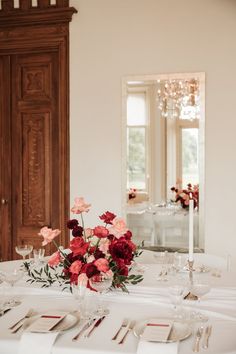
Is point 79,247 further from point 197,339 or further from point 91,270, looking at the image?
point 197,339

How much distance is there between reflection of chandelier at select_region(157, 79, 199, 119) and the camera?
3820mm

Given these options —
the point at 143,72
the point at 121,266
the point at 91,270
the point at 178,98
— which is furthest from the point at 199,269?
the point at 143,72

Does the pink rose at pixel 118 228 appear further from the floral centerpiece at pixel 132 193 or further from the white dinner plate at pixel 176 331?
the floral centerpiece at pixel 132 193

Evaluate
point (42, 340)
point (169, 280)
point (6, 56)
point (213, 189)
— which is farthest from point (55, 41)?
point (42, 340)

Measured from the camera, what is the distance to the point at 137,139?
13.0ft

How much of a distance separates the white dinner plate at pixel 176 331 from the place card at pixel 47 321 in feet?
1.04

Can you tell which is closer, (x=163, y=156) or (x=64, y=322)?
(x=64, y=322)

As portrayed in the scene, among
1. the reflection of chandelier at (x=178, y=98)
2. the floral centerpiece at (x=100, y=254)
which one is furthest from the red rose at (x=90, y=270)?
the reflection of chandelier at (x=178, y=98)

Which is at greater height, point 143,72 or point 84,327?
point 143,72

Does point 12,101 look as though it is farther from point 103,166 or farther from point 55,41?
point 103,166

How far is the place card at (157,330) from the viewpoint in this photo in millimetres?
1662

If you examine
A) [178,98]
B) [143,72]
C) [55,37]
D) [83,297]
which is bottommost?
[83,297]

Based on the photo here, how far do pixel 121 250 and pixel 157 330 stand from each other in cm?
44

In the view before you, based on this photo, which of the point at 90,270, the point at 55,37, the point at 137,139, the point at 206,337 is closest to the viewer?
the point at 206,337
